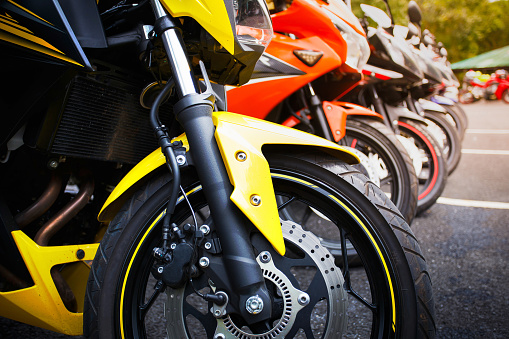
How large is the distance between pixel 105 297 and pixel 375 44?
2.82 meters

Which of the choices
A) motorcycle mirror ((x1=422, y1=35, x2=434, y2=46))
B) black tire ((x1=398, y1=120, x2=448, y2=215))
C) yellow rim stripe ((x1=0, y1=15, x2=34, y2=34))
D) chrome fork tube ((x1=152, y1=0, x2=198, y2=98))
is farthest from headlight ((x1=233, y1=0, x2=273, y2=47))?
motorcycle mirror ((x1=422, y1=35, x2=434, y2=46))

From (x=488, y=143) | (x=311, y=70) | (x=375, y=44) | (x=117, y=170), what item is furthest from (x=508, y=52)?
(x=117, y=170)

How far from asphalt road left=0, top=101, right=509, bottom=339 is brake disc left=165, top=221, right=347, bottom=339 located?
2.53 feet

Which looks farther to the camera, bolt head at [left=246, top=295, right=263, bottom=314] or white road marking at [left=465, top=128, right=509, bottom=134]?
white road marking at [left=465, top=128, right=509, bottom=134]

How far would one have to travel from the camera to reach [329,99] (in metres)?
3.08

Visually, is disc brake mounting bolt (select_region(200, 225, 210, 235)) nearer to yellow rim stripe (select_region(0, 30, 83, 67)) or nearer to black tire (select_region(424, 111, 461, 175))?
yellow rim stripe (select_region(0, 30, 83, 67))

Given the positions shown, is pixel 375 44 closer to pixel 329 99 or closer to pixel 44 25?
pixel 329 99

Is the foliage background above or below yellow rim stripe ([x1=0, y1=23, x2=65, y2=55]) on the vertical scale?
below

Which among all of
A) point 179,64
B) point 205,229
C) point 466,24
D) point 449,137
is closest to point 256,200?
point 205,229

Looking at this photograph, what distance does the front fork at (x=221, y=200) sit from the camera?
4.12ft

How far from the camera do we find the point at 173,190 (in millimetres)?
1300

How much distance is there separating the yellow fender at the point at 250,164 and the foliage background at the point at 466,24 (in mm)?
28305

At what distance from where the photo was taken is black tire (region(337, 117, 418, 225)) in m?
2.87

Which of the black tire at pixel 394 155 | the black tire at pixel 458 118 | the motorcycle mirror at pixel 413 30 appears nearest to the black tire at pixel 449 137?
the black tire at pixel 458 118
